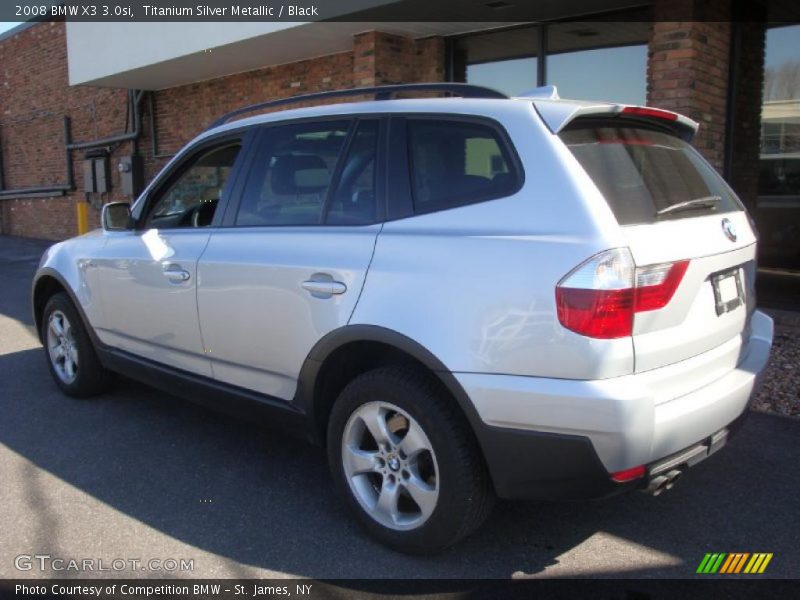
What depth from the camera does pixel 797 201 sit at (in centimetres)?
887

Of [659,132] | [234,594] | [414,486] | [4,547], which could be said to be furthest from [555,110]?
[4,547]

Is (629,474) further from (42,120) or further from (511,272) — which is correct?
(42,120)

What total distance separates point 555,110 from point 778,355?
3.89m

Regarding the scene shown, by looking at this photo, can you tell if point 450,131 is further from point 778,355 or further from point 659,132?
point 778,355

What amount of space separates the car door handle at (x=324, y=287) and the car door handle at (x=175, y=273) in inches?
38.1

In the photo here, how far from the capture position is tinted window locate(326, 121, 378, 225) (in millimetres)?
3266

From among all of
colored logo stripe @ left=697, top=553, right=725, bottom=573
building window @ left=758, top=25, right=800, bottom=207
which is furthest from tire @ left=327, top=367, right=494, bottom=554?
building window @ left=758, top=25, right=800, bottom=207

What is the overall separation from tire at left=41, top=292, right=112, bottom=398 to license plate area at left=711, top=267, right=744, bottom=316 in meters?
3.99

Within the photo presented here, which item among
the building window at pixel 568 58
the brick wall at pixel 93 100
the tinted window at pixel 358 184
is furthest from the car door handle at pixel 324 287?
the brick wall at pixel 93 100

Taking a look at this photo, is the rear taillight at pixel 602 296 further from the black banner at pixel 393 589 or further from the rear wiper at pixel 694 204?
the black banner at pixel 393 589

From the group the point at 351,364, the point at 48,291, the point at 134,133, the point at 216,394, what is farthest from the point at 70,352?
the point at 134,133

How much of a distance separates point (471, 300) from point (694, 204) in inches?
41.0

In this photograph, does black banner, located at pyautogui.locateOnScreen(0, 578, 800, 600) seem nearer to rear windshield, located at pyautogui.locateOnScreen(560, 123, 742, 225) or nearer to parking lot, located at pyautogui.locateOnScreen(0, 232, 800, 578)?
parking lot, located at pyautogui.locateOnScreen(0, 232, 800, 578)

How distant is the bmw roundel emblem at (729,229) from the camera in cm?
304
